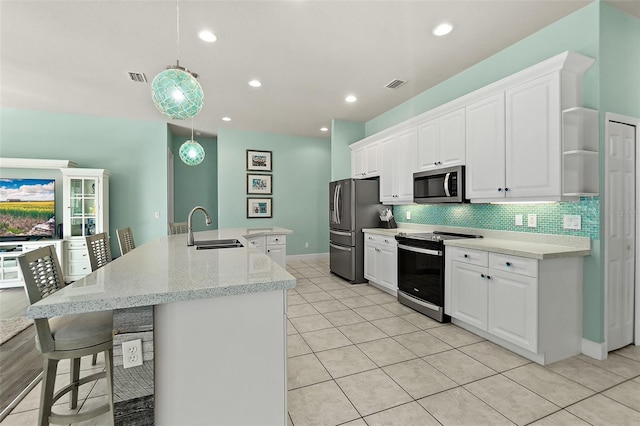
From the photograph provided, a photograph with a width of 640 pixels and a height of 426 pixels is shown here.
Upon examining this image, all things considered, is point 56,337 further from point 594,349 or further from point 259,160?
point 259,160

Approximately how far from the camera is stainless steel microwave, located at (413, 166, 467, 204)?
320cm

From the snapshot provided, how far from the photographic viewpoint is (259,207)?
6.64 metres

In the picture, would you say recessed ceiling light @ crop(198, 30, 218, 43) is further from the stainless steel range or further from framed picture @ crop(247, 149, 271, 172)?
framed picture @ crop(247, 149, 271, 172)

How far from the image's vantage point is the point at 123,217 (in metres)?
5.52

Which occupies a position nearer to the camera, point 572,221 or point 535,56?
point 572,221

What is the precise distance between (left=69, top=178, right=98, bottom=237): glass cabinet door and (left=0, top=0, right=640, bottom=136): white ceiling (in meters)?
1.29

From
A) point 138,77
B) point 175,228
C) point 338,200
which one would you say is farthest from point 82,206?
point 338,200

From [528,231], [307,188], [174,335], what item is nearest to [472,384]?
[528,231]

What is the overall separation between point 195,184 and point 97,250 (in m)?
4.92

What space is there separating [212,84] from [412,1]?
2678 millimetres

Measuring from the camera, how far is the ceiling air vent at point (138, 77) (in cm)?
359

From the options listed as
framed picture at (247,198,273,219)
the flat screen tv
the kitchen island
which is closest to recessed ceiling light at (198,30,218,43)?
the kitchen island

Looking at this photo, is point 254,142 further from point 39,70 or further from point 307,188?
point 39,70

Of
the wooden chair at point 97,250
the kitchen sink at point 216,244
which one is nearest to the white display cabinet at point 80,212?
the wooden chair at point 97,250
